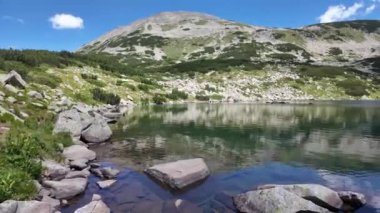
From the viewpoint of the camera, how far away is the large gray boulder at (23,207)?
15.4 metres

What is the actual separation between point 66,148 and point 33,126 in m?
4.50

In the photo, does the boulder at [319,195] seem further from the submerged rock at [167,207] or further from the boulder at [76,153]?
the boulder at [76,153]

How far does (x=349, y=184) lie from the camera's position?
23016 mm

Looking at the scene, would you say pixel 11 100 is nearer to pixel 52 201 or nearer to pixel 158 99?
pixel 52 201

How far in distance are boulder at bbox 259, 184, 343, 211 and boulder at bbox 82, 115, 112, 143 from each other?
902 inches

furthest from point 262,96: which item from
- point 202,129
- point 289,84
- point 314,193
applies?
point 314,193

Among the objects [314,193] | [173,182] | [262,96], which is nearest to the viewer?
[314,193]

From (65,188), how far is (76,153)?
887 centimetres

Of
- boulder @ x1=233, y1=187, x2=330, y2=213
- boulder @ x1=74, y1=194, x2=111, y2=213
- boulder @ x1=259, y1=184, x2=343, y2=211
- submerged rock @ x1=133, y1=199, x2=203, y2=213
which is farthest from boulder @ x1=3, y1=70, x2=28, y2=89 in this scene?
boulder @ x1=259, y1=184, x2=343, y2=211

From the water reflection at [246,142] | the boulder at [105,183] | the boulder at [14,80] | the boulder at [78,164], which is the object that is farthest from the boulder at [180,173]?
the boulder at [14,80]

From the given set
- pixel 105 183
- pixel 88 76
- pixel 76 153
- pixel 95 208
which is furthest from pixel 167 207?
pixel 88 76

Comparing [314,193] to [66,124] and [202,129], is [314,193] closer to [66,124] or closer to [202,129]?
[66,124]

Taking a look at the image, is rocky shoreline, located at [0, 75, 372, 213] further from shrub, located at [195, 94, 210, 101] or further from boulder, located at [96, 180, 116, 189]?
shrub, located at [195, 94, 210, 101]

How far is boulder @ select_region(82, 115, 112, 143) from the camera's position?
37062 mm
